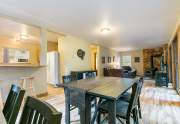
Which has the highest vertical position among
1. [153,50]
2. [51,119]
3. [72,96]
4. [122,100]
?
[153,50]

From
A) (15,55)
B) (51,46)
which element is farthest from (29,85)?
(51,46)

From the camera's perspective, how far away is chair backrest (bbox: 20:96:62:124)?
57 cm

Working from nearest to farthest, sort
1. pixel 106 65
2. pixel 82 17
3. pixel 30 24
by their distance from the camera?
pixel 82 17 → pixel 30 24 → pixel 106 65

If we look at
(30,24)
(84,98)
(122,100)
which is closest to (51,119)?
(84,98)

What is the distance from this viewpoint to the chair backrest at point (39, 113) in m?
0.57

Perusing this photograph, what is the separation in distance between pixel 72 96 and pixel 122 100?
0.89 metres

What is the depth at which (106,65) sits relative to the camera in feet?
30.8

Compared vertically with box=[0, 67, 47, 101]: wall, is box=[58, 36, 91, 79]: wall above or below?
above

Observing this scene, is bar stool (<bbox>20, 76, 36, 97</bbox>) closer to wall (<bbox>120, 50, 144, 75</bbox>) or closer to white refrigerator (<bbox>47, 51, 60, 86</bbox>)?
white refrigerator (<bbox>47, 51, 60, 86</bbox>)

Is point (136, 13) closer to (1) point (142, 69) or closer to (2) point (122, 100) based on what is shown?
(2) point (122, 100)

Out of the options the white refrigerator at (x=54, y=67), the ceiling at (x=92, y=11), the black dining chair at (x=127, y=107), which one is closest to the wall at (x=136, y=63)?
the ceiling at (x=92, y=11)

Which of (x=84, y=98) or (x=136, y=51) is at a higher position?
(x=136, y=51)

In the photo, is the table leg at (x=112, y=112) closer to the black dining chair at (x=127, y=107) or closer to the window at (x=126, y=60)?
the black dining chair at (x=127, y=107)

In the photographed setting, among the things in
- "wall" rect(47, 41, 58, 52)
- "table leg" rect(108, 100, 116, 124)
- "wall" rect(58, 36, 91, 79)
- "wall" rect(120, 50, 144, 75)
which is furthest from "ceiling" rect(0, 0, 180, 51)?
"wall" rect(120, 50, 144, 75)
